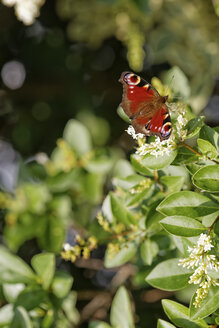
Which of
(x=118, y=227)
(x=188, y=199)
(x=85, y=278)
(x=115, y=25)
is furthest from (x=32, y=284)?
(x=115, y=25)

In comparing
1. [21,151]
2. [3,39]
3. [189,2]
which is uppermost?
[189,2]

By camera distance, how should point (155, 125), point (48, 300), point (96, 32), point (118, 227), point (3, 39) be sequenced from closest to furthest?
point (155, 125)
point (118, 227)
point (48, 300)
point (96, 32)
point (3, 39)

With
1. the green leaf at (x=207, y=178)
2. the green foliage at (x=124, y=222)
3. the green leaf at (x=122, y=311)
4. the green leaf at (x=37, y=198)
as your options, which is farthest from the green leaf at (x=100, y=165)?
the green leaf at (x=207, y=178)

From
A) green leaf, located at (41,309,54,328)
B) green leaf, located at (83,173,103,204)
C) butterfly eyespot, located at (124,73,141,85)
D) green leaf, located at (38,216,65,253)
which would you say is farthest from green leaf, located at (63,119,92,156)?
butterfly eyespot, located at (124,73,141,85)

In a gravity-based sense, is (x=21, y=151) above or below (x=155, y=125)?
below

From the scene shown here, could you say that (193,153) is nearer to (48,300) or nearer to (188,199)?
(188,199)

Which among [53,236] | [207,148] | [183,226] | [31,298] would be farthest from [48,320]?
[207,148]

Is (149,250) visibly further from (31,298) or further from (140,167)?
(31,298)
